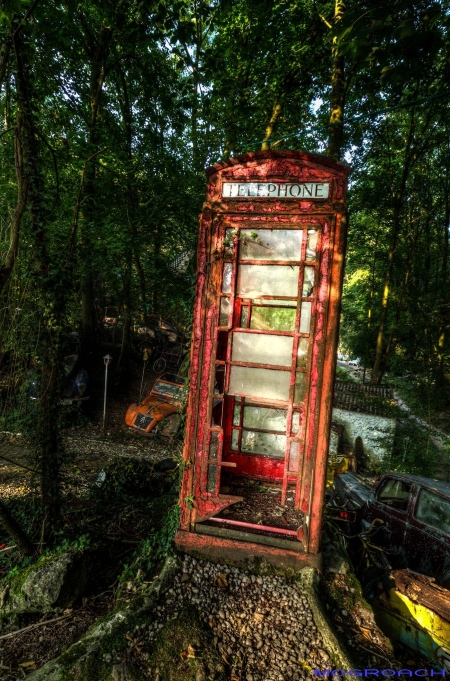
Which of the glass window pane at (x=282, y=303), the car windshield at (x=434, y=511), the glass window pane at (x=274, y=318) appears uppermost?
the glass window pane at (x=282, y=303)

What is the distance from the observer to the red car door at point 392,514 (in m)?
5.08

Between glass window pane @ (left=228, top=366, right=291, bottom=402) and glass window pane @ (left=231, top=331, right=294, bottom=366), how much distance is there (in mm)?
105

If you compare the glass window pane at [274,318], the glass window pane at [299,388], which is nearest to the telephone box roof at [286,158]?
the glass window pane at [274,318]

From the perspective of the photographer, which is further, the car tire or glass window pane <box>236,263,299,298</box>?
the car tire

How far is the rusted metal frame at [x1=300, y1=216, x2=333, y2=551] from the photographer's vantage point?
10.3 feet

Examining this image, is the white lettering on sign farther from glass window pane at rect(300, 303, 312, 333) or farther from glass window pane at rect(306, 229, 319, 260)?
glass window pane at rect(300, 303, 312, 333)

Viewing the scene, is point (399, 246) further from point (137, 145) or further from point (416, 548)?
point (416, 548)

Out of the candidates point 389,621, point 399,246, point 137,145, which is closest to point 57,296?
point 389,621

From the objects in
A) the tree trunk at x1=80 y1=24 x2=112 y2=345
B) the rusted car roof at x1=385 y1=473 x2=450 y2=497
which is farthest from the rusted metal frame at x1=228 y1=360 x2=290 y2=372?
the tree trunk at x1=80 y1=24 x2=112 y2=345

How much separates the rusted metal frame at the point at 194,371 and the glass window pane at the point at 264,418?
1.39 metres

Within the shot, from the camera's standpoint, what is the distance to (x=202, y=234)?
3.40 meters

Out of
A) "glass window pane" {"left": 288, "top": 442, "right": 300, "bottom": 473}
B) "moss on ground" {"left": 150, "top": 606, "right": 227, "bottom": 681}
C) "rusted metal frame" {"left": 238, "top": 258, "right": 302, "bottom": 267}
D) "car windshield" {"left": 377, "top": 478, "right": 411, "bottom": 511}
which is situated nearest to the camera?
"moss on ground" {"left": 150, "top": 606, "right": 227, "bottom": 681}

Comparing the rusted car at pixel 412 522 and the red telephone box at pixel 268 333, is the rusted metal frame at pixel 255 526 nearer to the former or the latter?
the red telephone box at pixel 268 333

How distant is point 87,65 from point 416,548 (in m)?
15.3
